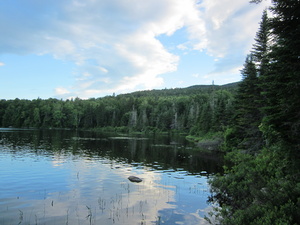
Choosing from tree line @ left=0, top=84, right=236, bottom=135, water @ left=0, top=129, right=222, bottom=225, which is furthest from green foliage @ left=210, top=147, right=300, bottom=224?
tree line @ left=0, top=84, right=236, bottom=135

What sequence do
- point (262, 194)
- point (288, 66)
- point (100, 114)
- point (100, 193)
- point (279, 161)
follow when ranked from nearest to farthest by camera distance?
point (262, 194) → point (288, 66) → point (279, 161) → point (100, 193) → point (100, 114)

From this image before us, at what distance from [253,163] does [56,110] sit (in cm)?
16128

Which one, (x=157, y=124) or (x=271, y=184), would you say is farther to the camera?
(x=157, y=124)

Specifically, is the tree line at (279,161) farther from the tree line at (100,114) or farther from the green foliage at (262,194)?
the tree line at (100,114)

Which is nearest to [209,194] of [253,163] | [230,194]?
[230,194]

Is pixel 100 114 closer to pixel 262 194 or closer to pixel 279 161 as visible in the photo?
pixel 279 161

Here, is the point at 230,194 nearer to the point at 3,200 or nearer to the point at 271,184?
the point at 271,184

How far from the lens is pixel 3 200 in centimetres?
1647

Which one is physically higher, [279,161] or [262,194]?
[279,161]

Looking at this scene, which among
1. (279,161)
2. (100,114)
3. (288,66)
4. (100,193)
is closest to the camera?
(288,66)

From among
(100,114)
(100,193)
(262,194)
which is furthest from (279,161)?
(100,114)

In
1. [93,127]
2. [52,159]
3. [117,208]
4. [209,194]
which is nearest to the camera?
[117,208]

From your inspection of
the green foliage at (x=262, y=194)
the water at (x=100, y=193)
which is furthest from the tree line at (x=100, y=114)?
the green foliage at (x=262, y=194)

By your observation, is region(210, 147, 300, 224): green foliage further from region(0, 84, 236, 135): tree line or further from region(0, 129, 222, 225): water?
region(0, 84, 236, 135): tree line
